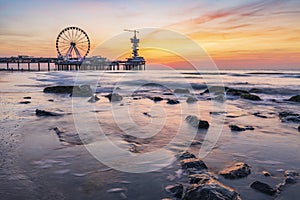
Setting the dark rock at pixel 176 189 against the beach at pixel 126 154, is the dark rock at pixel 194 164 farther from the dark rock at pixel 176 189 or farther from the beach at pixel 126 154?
the dark rock at pixel 176 189

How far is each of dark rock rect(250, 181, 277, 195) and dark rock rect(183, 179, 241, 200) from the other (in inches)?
22.8

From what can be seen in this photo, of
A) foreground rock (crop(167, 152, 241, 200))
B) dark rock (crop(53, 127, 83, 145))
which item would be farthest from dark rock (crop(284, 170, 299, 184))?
dark rock (crop(53, 127, 83, 145))

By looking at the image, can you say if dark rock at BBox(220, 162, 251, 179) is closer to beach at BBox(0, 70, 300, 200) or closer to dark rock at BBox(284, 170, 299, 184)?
beach at BBox(0, 70, 300, 200)

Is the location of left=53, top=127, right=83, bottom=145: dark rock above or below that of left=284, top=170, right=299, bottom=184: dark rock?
above

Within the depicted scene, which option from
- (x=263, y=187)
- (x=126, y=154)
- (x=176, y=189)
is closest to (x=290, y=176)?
(x=263, y=187)

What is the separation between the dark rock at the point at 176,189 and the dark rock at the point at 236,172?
0.87 metres

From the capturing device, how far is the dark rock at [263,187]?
317 cm

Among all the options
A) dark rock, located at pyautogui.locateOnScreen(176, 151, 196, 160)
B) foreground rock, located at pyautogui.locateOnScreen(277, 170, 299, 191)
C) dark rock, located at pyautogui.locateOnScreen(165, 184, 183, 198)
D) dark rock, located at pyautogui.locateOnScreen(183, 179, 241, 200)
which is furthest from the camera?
dark rock, located at pyautogui.locateOnScreen(176, 151, 196, 160)

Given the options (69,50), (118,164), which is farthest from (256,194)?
(69,50)

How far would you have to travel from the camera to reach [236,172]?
3.69 m

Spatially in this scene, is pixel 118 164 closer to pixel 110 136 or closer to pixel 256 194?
pixel 110 136

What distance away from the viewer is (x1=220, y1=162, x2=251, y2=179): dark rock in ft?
11.9

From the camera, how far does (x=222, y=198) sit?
8.86ft

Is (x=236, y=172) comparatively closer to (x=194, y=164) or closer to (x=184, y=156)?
(x=194, y=164)
